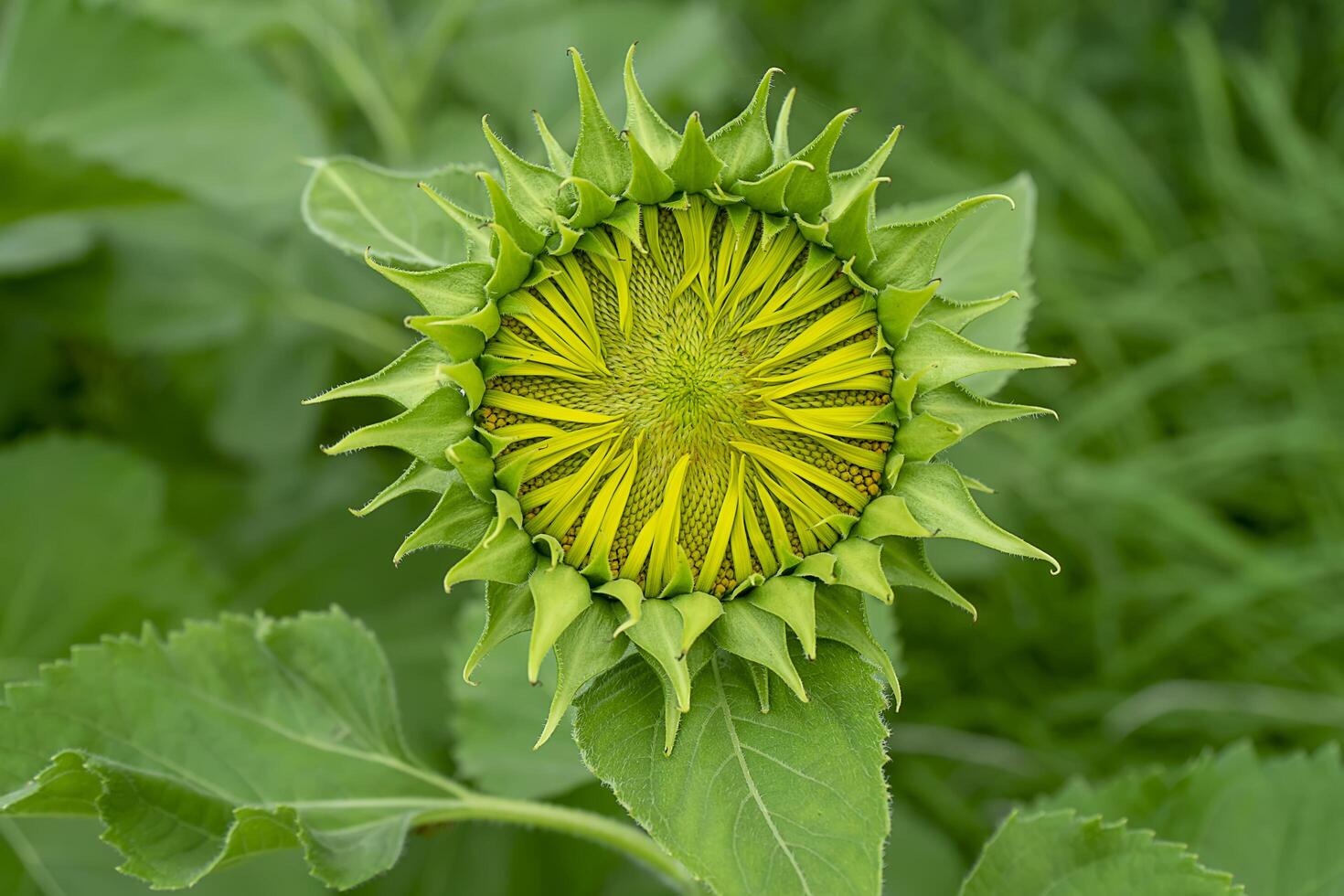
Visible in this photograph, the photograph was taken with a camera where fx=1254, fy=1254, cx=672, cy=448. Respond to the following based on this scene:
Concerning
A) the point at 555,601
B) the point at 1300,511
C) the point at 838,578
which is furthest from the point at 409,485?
the point at 1300,511

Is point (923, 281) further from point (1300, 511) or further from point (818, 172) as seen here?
point (1300, 511)

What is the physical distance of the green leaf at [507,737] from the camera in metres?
1.90

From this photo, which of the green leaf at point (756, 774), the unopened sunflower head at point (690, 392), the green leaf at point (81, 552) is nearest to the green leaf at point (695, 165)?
the unopened sunflower head at point (690, 392)

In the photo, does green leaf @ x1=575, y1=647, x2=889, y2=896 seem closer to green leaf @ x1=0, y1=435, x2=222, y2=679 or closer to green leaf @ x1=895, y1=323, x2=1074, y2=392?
green leaf @ x1=895, y1=323, x2=1074, y2=392

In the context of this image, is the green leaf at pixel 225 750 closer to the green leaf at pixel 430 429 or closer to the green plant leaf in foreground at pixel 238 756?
the green plant leaf in foreground at pixel 238 756

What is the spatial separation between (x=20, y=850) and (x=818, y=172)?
1.76 metres

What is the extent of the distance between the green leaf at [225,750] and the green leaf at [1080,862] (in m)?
0.76

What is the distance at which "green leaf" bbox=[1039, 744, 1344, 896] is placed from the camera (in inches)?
74.0

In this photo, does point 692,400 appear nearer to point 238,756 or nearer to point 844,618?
point 844,618

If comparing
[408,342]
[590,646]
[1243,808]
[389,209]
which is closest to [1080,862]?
[1243,808]

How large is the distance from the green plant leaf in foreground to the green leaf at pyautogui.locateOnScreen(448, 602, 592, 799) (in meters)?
0.12

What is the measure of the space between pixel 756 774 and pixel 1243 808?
98 cm

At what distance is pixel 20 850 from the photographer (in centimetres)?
211

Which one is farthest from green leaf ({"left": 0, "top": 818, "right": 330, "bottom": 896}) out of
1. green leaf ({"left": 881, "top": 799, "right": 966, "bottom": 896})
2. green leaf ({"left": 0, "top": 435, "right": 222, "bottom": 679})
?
green leaf ({"left": 881, "top": 799, "right": 966, "bottom": 896})
